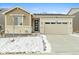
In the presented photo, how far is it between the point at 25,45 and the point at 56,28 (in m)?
4.81

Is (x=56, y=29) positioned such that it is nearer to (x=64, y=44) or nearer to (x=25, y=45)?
(x=64, y=44)

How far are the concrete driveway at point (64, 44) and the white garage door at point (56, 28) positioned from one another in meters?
0.60

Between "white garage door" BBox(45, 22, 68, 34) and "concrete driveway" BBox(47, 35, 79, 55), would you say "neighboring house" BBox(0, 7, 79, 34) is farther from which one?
"concrete driveway" BBox(47, 35, 79, 55)

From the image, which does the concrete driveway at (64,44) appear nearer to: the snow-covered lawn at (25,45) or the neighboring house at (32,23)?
the snow-covered lawn at (25,45)

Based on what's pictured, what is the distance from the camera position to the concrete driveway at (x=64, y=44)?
11517mm

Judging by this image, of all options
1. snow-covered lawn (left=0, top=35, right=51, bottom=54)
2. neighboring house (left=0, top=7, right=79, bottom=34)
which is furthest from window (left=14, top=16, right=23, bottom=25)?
snow-covered lawn (left=0, top=35, right=51, bottom=54)

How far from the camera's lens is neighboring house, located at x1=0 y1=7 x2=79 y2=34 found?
14555 mm

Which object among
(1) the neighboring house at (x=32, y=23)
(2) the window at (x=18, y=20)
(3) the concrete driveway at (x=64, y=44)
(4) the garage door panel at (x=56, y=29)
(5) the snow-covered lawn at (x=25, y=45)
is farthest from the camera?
(4) the garage door panel at (x=56, y=29)

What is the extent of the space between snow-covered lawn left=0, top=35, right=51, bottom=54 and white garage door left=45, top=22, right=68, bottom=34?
118cm

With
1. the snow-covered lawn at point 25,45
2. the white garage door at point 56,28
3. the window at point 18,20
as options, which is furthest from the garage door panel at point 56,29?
the window at point 18,20

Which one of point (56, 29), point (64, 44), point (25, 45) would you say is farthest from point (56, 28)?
point (25, 45)

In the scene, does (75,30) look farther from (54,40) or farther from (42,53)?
(42,53)

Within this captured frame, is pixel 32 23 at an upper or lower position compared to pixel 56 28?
upper

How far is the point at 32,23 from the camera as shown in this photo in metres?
16.4
